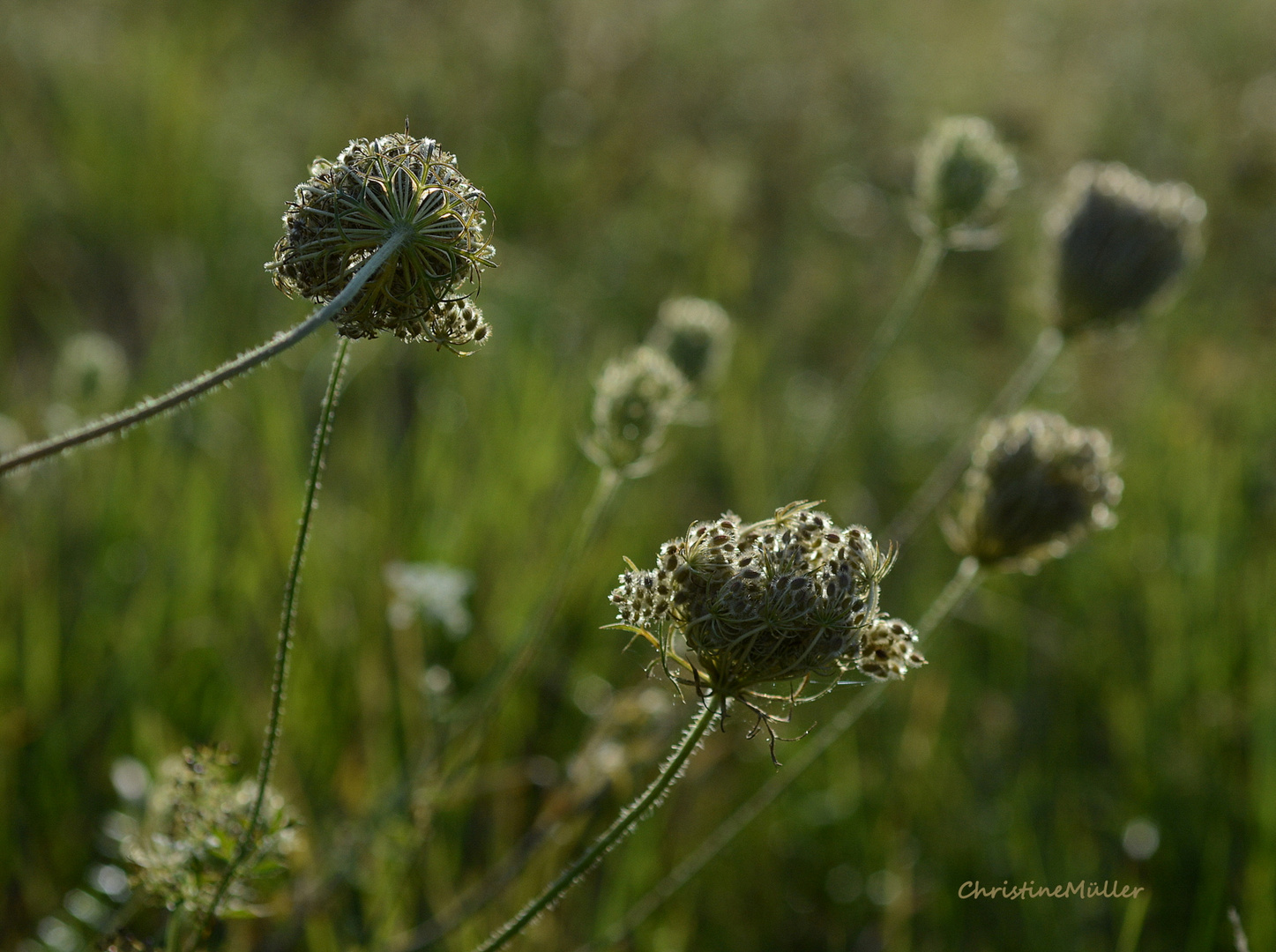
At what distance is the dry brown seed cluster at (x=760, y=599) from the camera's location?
110 centimetres

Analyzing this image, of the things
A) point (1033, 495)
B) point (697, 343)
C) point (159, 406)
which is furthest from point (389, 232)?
point (697, 343)

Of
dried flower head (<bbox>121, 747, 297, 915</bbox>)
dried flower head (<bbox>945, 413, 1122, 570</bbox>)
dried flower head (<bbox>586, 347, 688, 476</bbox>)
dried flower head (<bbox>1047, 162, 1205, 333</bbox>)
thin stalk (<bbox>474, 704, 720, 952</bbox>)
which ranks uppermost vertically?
dried flower head (<bbox>1047, 162, 1205, 333</bbox>)

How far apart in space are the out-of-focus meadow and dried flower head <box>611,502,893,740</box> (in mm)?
728

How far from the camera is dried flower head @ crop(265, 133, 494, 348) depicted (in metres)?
1.06

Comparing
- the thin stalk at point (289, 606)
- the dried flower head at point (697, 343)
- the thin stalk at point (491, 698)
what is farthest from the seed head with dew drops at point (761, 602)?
the dried flower head at point (697, 343)

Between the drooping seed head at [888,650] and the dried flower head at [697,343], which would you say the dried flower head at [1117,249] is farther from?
the drooping seed head at [888,650]

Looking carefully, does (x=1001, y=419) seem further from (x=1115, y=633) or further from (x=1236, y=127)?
(x=1236, y=127)

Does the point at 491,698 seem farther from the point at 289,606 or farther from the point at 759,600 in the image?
the point at 759,600

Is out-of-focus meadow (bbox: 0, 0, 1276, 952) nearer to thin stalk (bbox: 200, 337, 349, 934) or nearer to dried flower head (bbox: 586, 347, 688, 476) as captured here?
dried flower head (bbox: 586, 347, 688, 476)

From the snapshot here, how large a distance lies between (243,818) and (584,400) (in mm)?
2417
